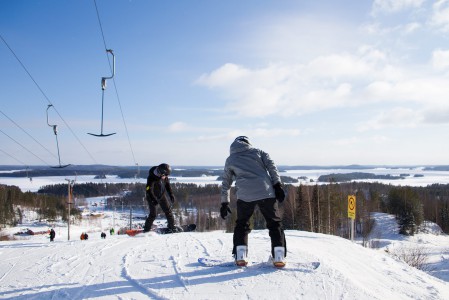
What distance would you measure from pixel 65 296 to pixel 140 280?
0.89 m

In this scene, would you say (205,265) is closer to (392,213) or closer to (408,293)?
(408,293)

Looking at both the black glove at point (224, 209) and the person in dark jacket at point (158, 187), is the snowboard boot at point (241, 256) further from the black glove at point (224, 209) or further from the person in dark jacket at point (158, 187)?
the person in dark jacket at point (158, 187)

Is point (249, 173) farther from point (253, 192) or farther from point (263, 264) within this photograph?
point (263, 264)

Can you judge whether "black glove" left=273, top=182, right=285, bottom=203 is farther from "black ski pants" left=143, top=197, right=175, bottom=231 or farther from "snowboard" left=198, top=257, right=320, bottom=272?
"black ski pants" left=143, top=197, right=175, bottom=231

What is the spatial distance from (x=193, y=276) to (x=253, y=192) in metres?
→ 1.39


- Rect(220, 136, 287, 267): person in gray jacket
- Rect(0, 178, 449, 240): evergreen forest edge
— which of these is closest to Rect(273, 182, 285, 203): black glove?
A: Rect(220, 136, 287, 267): person in gray jacket

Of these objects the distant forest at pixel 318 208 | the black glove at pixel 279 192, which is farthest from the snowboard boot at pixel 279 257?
the distant forest at pixel 318 208

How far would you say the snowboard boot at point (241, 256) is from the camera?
4754 millimetres

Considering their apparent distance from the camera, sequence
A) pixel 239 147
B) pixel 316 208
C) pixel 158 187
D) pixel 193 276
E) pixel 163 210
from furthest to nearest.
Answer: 1. pixel 316 208
2. pixel 163 210
3. pixel 158 187
4. pixel 239 147
5. pixel 193 276

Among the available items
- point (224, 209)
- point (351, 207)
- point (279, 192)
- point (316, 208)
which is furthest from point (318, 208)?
point (279, 192)

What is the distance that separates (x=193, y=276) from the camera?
4.50m

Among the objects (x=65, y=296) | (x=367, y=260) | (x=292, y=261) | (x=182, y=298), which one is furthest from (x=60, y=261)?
(x=367, y=260)

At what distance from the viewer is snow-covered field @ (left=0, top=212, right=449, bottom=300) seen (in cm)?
395

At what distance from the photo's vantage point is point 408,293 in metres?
4.36
